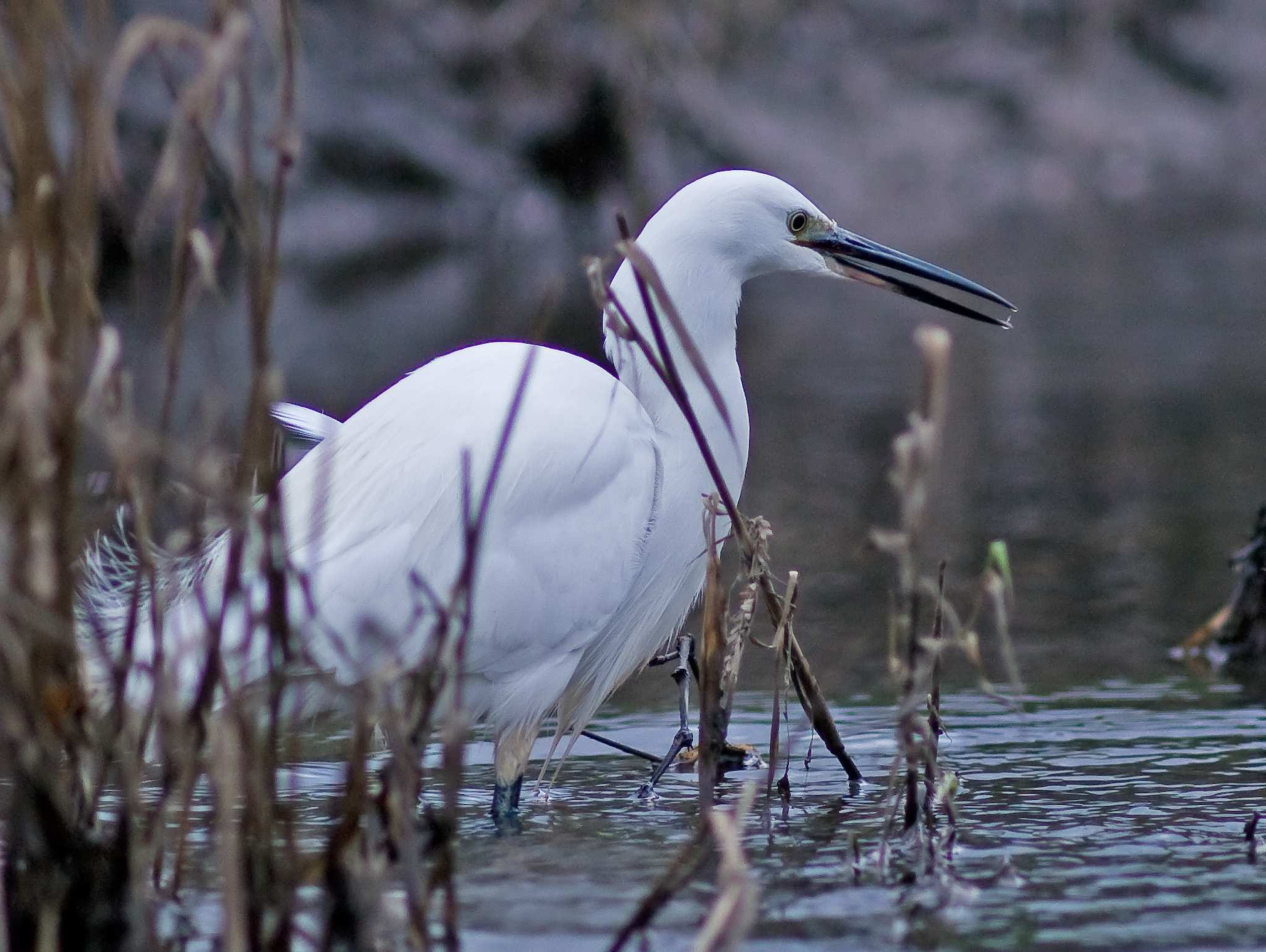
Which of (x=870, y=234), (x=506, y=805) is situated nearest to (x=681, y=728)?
(x=506, y=805)

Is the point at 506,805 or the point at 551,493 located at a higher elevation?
the point at 551,493

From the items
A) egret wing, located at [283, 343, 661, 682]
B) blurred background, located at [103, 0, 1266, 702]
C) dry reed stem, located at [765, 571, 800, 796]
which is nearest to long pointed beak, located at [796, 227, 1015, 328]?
egret wing, located at [283, 343, 661, 682]

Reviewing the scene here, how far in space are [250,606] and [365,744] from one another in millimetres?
247

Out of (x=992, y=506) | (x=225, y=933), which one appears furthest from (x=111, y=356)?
(x=992, y=506)

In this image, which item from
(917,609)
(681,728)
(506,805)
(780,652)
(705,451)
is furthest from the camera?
(681,728)

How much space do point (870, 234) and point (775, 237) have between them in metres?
14.3

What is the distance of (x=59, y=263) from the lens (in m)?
2.24

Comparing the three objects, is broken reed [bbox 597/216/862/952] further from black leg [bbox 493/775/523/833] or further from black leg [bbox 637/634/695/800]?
black leg [bbox 493/775/523/833]

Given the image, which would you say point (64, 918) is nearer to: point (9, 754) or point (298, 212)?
point (9, 754)

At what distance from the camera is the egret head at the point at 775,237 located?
3.76 m

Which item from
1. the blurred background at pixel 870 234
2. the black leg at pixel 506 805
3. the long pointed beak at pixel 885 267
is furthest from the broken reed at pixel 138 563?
the blurred background at pixel 870 234

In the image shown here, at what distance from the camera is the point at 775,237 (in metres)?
3.85

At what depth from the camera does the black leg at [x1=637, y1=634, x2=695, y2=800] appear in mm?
3699

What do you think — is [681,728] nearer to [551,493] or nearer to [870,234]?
[551,493]
